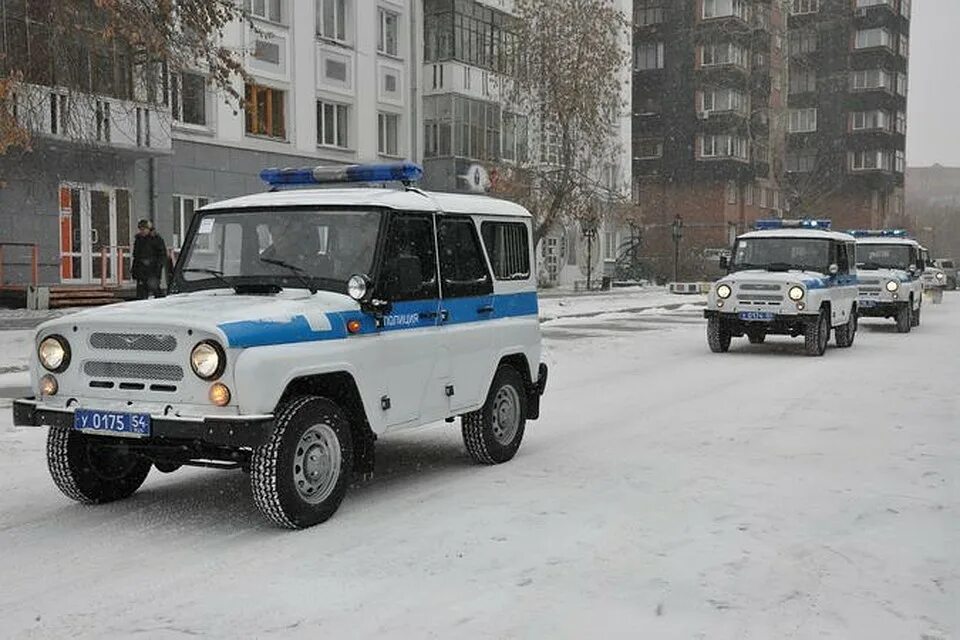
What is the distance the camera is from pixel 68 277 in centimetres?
2534

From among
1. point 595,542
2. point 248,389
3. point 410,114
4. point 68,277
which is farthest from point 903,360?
point 410,114

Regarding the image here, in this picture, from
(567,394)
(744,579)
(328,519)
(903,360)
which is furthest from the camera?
(903,360)

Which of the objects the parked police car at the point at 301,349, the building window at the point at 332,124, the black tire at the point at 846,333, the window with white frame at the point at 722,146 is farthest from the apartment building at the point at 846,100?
the parked police car at the point at 301,349

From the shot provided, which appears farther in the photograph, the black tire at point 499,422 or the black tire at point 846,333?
the black tire at point 846,333

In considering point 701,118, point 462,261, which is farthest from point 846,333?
point 701,118

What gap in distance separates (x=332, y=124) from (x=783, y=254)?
1862 cm

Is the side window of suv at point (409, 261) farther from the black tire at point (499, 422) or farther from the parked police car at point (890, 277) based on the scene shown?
the parked police car at point (890, 277)

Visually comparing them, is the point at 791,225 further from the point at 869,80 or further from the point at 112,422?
the point at 869,80

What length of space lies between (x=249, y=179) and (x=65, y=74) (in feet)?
41.2

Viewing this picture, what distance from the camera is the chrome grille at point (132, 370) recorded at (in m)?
5.76

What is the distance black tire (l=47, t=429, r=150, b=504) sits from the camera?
21.0ft

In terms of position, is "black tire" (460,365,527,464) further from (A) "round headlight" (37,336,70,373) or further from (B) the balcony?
(B) the balcony

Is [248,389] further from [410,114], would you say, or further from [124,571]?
[410,114]

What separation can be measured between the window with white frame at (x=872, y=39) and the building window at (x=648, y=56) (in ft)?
65.2
